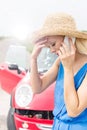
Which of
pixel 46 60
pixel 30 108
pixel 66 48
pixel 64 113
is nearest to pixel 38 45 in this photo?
pixel 66 48

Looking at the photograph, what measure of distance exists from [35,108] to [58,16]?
2280 mm

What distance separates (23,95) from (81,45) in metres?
2.41

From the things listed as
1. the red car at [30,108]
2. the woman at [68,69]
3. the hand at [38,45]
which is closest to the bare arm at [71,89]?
the woman at [68,69]

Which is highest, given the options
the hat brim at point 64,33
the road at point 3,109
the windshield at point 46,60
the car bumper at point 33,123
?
the hat brim at point 64,33

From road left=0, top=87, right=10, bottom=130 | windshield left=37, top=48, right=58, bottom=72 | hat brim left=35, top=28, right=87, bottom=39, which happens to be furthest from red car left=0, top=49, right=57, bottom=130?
hat brim left=35, top=28, right=87, bottom=39

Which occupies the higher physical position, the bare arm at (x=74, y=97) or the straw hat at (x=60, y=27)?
the straw hat at (x=60, y=27)

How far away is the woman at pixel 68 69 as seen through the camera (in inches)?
115

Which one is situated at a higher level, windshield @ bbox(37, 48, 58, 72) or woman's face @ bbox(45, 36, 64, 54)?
woman's face @ bbox(45, 36, 64, 54)

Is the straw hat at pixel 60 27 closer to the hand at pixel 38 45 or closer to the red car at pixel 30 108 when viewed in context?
the hand at pixel 38 45

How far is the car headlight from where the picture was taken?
5.38 meters

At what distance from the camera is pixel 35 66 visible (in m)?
3.40

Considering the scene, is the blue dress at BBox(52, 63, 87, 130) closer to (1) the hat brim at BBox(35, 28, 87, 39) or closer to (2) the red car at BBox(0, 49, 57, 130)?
(1) the hat brim at BBox(35, 28, 87, 39)

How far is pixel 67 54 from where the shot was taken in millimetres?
2988

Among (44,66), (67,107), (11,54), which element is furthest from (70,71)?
(11,54)
